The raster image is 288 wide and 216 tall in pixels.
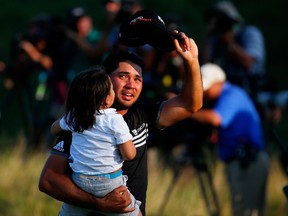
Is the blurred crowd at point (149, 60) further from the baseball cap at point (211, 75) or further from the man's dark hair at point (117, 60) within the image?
the man's dark hair at point (117, 60)

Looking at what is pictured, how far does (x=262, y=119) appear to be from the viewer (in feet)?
28.5

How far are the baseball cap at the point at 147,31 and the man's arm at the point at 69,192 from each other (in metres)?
0.73

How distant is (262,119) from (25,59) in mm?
3239

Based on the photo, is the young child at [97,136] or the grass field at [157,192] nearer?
the young child at [97,136]

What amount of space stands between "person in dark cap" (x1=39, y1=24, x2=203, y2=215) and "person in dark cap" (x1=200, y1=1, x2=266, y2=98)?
270 cm

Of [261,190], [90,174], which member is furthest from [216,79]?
Answer: [90,174]

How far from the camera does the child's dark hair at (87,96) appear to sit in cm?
494

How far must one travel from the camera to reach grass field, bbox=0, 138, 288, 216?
8.27 m

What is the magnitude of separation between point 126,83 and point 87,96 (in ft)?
0.97

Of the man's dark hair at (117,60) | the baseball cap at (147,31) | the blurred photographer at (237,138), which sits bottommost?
the blurred photographer at (237,138)

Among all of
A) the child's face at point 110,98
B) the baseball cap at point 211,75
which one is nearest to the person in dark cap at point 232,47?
the baseball cap at point 211,75

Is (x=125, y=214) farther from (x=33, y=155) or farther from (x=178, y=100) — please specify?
(x=33, y=155)

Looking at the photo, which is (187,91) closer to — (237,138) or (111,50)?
(237,138)

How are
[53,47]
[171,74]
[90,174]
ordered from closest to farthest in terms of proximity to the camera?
[90,174] < [171,74] < [53,47]
